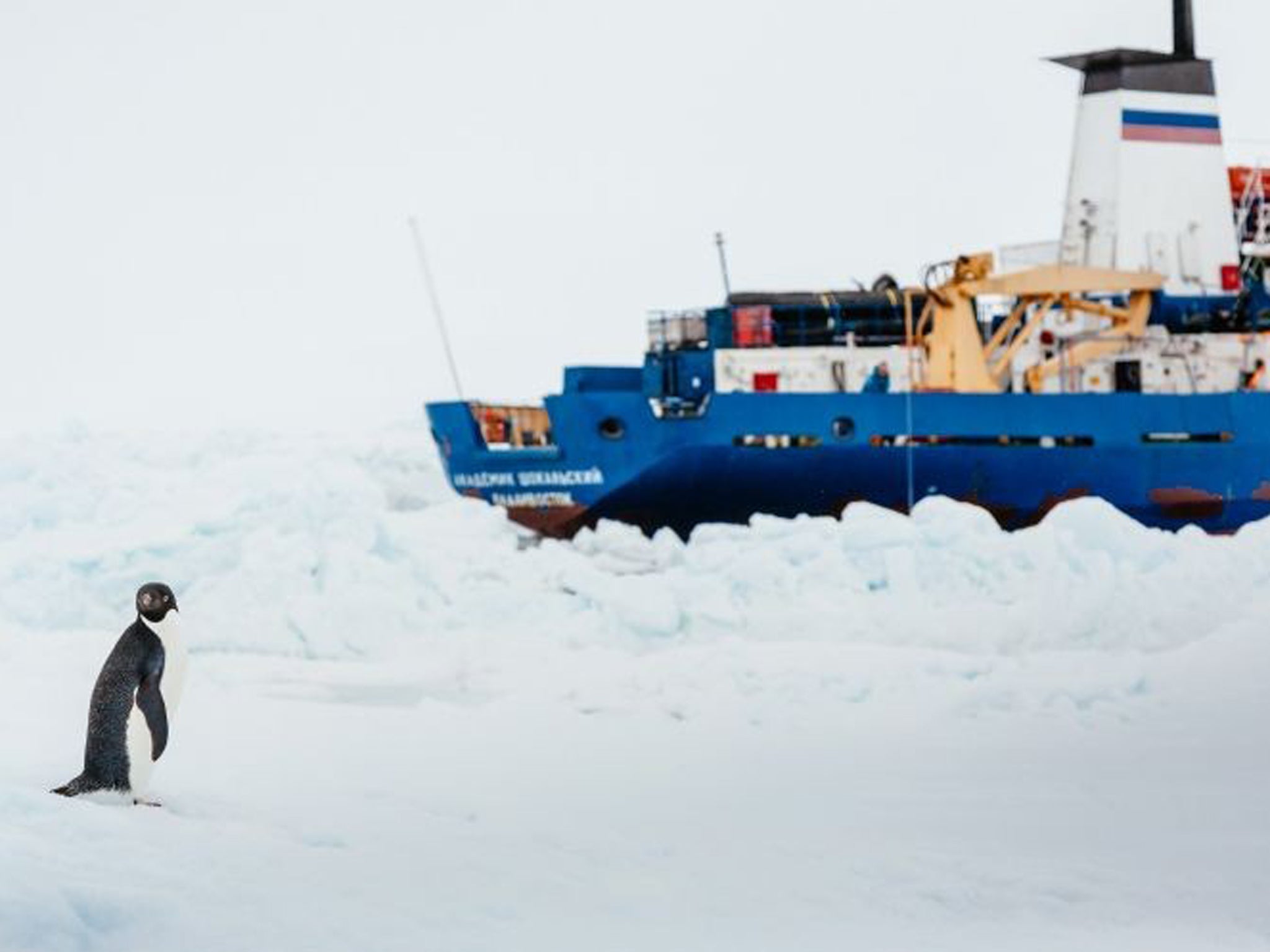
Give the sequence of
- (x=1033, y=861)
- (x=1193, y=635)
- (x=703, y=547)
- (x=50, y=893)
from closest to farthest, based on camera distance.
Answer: (x=50, y=893), (x=1033, y=861), (x=1193, y=635), (x=703, y=547)

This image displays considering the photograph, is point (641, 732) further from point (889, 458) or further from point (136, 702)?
point (889, 458)

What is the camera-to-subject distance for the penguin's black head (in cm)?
568

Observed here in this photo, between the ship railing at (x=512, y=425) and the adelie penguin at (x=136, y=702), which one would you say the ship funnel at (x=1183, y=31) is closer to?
the ship railing at (x=512, y=425)

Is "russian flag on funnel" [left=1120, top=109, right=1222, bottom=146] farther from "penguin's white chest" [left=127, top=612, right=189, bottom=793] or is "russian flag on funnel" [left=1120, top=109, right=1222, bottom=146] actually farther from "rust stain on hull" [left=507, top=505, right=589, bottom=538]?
"penguin's white chest" [left=127, top=612, right=189, bottom=793]

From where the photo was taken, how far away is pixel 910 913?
5035 millimetres

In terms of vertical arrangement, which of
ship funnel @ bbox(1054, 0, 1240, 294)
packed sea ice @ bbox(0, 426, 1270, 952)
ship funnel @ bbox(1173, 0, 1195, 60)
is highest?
ship funnel @ bbox(1173, 0, 1195, 60)

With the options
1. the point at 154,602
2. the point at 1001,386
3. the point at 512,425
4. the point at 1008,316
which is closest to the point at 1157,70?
the point at 1008,316

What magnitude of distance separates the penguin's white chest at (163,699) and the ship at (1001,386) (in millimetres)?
10689

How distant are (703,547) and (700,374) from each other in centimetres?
640

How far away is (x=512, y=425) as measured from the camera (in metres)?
18.6

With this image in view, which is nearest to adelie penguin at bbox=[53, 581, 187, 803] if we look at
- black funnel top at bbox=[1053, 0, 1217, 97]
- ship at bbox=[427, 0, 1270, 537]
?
ship at bbox=[427, 0, 1270, 537]

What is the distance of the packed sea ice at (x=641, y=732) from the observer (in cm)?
480

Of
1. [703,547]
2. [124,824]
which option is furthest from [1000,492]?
[124,824]

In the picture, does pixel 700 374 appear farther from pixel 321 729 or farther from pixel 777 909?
pixel 777 909
